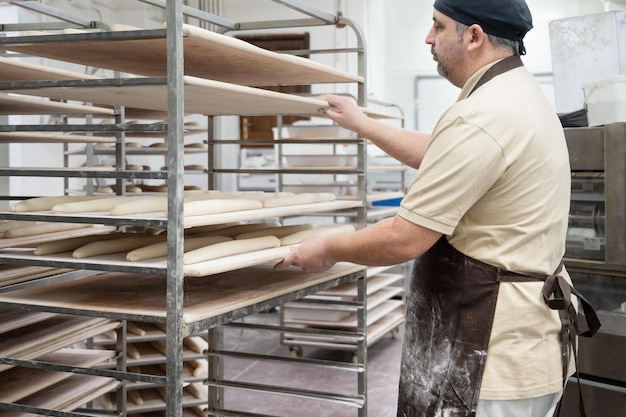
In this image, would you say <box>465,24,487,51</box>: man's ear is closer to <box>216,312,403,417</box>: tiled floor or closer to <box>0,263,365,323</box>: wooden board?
<box>0,263,365,323</box>: wooden board

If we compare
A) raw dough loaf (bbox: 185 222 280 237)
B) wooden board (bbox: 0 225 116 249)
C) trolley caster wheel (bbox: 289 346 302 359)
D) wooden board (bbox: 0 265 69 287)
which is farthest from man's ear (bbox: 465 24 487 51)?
trolley caster wheel (bbox: 289 346 302 359)

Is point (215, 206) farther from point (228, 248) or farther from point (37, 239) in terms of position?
point (37, 239)

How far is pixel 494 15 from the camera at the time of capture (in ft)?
5.61

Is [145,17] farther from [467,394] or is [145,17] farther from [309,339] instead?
[467,394]

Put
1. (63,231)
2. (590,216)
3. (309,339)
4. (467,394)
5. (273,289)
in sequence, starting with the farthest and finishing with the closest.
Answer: (309,339)
(590,216)
(63,231)
(273,289)
(467,394)

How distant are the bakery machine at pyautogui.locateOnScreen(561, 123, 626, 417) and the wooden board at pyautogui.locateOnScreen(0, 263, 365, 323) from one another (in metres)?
0.97

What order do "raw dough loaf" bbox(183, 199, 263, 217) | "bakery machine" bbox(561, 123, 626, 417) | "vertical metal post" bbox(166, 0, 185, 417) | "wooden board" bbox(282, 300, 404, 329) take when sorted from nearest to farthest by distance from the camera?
"vertical metal post" bbox(166, 0, 185, 417) → "raw dough loaf" bbox(183, 199, 263, 217) → "bakery machine" bbox(561, 123, 626, 417) → "wooden board" bbox(282, 300, 404, 329)

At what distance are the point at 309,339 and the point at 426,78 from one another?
4270 millimetres

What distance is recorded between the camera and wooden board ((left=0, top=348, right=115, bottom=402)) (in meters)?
2.19

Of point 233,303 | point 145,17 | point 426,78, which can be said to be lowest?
point 233,303

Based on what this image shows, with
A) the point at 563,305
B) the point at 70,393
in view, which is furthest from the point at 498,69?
the point at 70,393

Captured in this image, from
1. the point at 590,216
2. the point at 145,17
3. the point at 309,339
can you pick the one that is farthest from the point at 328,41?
the point at 590,216

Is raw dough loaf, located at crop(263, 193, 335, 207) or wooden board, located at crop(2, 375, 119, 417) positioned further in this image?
wooden board, located at crop(2, 375, 119, 417)

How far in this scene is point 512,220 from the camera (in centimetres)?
168
